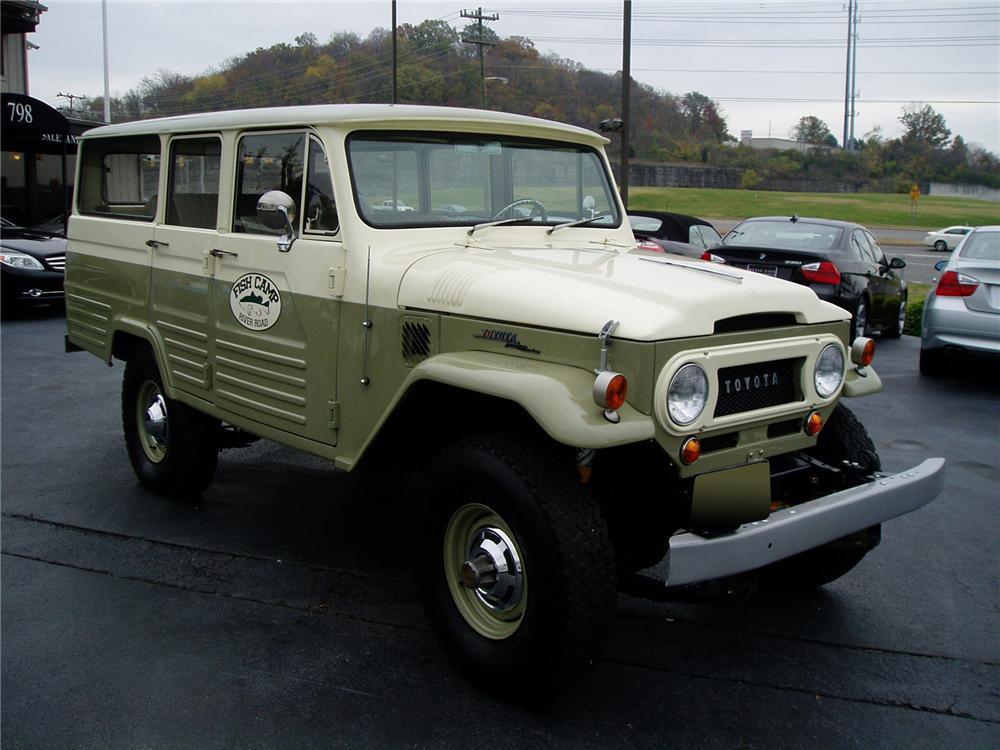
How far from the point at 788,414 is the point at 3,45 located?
27.0m

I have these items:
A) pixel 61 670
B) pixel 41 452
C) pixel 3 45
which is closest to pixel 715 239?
pixel 41 452

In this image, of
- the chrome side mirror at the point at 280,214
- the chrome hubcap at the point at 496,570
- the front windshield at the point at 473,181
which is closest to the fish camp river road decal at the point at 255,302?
the chrome side mirror at the point at 280,214

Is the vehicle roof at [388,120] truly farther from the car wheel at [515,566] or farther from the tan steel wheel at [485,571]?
the tan steel wheel at [485,571]

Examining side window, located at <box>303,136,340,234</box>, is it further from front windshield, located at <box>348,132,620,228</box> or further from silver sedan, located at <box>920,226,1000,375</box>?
silver sedan, located at <box>920,226,1000,375</box>

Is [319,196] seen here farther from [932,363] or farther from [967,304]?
[932,363]

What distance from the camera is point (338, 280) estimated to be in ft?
13.3

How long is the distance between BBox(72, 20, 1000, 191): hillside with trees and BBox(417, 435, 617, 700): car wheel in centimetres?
3692

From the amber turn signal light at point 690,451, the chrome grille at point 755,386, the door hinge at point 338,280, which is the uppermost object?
the door hinge at point 338,280

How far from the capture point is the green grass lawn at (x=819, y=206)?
152 feet

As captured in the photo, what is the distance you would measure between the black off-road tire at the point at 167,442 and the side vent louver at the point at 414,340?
6.85ft

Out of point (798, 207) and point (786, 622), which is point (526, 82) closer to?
point (798, 207)

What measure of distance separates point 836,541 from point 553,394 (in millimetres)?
1616

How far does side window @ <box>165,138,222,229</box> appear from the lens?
4891 mm

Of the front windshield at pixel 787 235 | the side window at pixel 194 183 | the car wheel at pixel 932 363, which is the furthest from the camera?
the front windshield at pixel 787 235
